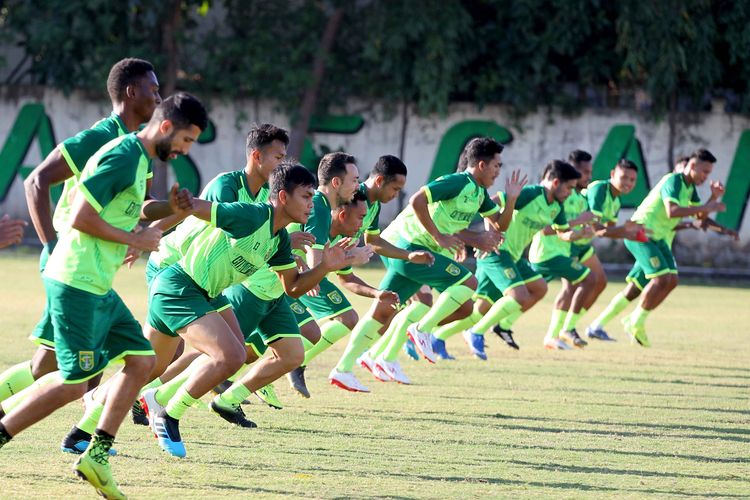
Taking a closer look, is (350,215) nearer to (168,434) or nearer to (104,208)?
(168,434)

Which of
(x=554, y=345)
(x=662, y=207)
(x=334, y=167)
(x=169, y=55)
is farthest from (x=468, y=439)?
(x=169, y=55)

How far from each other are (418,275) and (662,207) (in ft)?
14.7

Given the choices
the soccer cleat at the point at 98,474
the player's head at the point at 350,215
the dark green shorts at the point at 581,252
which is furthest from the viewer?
the dark green shorts at the point at 581,252

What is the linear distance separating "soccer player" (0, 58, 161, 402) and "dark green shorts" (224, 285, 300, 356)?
1.47m

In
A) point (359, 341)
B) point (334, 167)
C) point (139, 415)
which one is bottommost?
point (139, 415)

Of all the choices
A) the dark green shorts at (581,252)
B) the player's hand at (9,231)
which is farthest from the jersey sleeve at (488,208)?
the player's hand at (9,231)

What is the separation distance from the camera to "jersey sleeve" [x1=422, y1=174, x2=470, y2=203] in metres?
11.0

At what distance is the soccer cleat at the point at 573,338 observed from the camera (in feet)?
45.4

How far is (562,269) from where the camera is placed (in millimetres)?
13844

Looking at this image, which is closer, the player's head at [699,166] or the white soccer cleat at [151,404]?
the white soccer cleat at [151,404]

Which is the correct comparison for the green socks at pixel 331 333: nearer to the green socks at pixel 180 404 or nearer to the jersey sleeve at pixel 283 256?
the jersey sleeve at pixel 283 256

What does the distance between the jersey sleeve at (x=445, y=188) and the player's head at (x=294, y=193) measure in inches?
143

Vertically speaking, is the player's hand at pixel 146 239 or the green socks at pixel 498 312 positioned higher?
the player's hand at pixel 146 239

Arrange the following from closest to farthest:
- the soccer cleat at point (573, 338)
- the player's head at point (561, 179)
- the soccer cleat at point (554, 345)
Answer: the player's head at point (561, 179)
the soccer cleat at point (554, 345)
the soccer cleat at point (573, 338)
